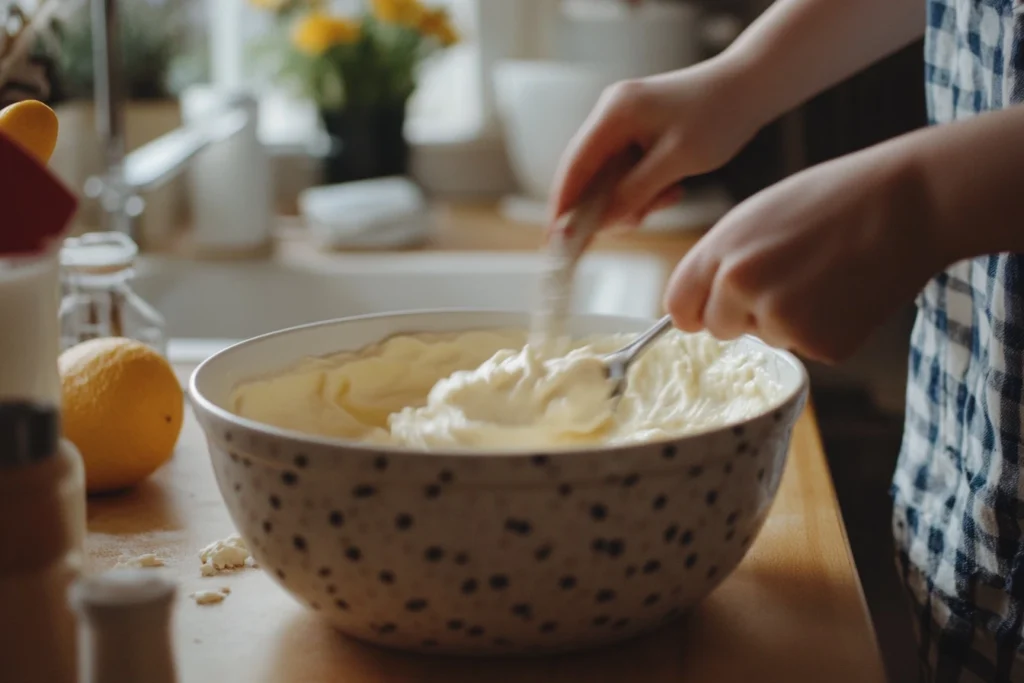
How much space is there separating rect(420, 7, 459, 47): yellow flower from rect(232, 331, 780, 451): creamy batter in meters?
1.28

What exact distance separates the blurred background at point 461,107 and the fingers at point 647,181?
956 millimetres

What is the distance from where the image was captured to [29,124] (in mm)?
651

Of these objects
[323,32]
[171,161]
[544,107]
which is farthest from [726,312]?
[323,32]

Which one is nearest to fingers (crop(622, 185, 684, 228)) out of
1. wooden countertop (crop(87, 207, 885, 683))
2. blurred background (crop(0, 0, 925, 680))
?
wooden countertop (crop(87, 207, 885, 683))

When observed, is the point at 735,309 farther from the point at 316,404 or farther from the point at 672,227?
the point at 672,227

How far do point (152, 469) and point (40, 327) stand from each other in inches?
10.4

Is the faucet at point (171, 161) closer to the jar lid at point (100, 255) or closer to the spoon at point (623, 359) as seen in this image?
the jar lid at point (100, 255)

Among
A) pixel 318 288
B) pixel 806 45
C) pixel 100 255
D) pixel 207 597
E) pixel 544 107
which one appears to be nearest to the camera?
pixel 207 597

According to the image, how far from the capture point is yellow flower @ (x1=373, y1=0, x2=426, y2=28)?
6.62 feet

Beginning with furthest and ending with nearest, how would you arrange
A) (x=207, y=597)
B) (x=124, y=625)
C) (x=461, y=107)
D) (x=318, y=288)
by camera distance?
(x=461, y=107)
(x=318, y=288)
(x=207, y=597)
(x=124, y=625)

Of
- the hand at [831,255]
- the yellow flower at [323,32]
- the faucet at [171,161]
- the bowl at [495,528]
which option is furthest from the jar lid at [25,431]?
the yellow flower at [323,32]

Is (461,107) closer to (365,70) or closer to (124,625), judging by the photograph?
(365,70)

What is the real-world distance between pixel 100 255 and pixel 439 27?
3.57 feet

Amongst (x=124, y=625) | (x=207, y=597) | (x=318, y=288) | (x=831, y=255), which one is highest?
(x=831, y=255)
